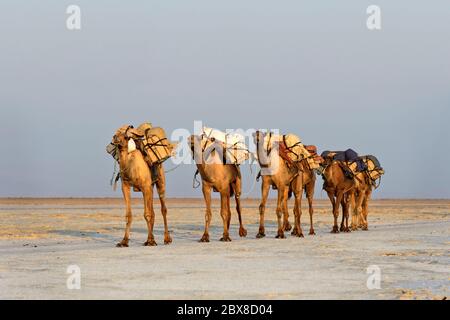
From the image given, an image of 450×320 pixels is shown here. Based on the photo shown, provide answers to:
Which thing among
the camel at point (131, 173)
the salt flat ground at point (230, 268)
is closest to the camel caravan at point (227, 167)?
the camel at point (131, 173)

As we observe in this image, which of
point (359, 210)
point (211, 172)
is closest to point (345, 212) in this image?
point (359, 210)

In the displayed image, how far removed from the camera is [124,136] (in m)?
21.5

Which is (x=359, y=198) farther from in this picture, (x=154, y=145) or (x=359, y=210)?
(x=154, y=145)

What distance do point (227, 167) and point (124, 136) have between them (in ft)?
11.4

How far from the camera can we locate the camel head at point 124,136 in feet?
70.5

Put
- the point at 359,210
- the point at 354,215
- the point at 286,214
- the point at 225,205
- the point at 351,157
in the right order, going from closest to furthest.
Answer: the point at 225,205
the point at 286,214
the point at 351,157
the point at 354,215
the point at 359,210

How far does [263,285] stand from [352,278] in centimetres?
191

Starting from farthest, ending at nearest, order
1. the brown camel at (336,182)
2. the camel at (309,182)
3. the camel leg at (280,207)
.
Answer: the brown camel at (336,182), the camel at (309,182), the camel leg at (280,207)

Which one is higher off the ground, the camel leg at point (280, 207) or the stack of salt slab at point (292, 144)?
the stack of salt slab at point (292, 144)

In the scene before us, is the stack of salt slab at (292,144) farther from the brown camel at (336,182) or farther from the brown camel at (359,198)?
the brown camel at (359,198)

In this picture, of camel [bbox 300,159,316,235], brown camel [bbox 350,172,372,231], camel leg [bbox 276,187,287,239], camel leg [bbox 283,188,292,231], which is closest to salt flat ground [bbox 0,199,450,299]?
camel leg [bbox 276,187,287,239]

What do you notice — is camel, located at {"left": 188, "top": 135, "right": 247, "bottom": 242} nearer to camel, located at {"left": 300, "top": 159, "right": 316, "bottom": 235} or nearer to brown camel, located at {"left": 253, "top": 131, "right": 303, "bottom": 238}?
brown camel, located at {"left": 253, "top": 131, "right": 303, "bottom": 238}

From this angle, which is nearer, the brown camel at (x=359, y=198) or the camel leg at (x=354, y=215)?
the camel leg at (x=354, y=215)
